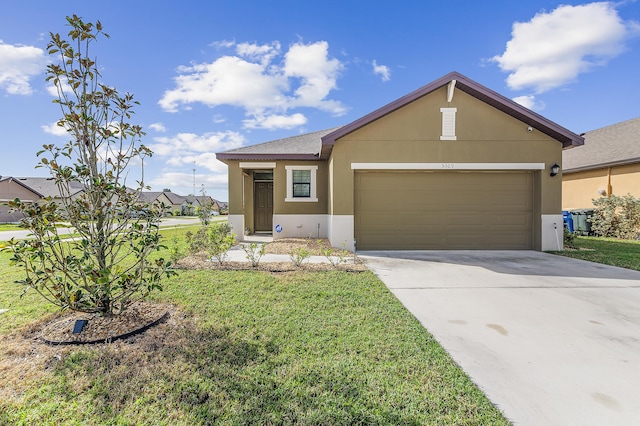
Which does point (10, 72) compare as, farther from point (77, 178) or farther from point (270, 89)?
point (270, 89)

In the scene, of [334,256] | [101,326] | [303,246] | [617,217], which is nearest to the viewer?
[101,326]

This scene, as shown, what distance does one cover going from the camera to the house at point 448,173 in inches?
354

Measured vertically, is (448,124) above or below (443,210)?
above

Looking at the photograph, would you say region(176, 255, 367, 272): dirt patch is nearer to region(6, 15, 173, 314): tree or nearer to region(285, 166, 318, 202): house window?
region(6, 15, 173, 314): tree

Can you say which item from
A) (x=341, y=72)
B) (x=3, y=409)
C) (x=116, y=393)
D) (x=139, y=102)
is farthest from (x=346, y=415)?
(x=341, y=72)

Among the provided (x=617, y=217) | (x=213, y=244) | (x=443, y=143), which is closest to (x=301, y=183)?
(x=213, y=244)

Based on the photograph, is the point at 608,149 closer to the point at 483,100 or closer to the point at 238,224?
the point at 483,100

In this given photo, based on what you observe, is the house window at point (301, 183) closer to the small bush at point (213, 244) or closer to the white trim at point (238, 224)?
the white trim at point (238, 224)

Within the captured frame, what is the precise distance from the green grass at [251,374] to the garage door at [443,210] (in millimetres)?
5559

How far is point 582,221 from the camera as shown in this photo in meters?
14.6

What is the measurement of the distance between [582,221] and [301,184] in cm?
1450

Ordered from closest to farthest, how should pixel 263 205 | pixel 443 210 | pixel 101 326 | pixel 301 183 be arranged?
pixel 101 326, pixel 443 210, pixel 301 183, pixel 263 205

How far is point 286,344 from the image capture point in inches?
121

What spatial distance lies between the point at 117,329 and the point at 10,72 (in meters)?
7.67
